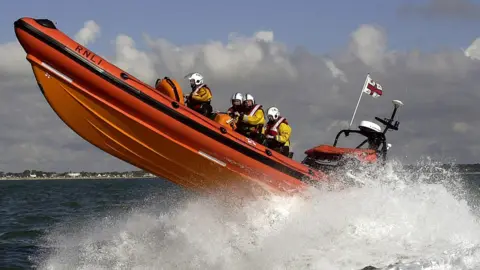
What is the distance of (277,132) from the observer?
8.90 m

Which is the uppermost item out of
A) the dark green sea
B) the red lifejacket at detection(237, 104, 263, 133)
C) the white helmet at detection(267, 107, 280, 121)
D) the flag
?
the flag

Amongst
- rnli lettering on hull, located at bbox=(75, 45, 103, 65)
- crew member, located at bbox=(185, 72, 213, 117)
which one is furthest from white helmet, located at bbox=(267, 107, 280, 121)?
rnli lettering on hull, located at bbox=(75, 45, 103, 65)

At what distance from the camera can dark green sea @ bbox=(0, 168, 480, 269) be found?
22.9 ft

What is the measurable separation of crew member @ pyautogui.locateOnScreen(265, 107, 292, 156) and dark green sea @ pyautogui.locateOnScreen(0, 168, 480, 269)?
3.06 feet

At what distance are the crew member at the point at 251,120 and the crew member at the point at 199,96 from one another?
0.51 m

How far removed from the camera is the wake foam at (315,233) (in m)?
6.96

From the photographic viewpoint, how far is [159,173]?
326 inches

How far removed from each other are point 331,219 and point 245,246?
3.81 feet

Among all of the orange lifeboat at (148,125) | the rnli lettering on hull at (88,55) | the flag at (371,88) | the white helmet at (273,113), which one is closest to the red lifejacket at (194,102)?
the orange lifeboat at (148,125)

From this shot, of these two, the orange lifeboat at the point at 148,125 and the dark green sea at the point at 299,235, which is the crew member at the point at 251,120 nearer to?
the orange lifeboat at the point at 148,125

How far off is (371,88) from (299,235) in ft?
11.3

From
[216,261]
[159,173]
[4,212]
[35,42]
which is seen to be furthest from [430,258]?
[4,212]

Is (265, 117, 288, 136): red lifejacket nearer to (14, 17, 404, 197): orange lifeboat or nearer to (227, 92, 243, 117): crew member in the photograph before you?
(227, 92, 243, 117): crew member

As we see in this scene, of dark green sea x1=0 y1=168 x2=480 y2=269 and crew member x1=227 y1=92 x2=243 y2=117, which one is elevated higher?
crew member x1=227 y1=92 x2=243 y2=117
